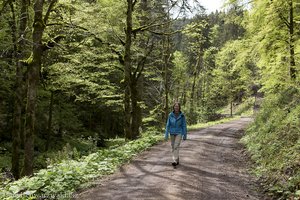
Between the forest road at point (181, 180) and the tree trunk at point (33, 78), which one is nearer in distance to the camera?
the forest road at point (181, 180)

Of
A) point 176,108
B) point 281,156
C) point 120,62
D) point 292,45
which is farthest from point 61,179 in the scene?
point 292,45

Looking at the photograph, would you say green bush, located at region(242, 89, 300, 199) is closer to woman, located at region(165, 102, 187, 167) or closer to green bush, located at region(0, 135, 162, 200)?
woman, located at region(165, 102, 187, 167)

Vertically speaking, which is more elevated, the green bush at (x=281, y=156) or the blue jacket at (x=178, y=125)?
the blue jacket at (x=178, y=125)

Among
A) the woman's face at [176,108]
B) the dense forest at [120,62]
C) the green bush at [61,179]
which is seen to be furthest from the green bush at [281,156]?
the green bush at [61,179]

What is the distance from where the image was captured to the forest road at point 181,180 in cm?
750

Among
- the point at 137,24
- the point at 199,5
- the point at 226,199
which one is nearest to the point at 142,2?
the point at 137,24

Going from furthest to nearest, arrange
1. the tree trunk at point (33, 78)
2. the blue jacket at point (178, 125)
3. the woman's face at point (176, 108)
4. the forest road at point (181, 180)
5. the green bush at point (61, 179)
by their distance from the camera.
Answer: the tree trunk at point (33, 78) < the blue jacket at point (178, 125) < the woman's face at point (176, 108) < the forest road at point (181, 180) < the green bush at point (61, 179)

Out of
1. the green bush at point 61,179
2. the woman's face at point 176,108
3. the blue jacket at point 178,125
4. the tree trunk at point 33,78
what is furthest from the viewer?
the tree trunk at point 33,78

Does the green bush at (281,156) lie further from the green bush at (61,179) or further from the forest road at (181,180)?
the green bush at (61,179)

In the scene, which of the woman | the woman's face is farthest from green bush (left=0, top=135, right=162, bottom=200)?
the woman's face

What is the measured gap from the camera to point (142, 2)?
20.9 meters

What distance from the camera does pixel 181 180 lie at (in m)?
8.63

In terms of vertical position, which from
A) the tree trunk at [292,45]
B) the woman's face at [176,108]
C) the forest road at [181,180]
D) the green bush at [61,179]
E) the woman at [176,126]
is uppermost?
the tree trunk at [292,45]

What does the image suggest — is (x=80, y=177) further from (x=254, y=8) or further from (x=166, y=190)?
(x=254, y=8)
